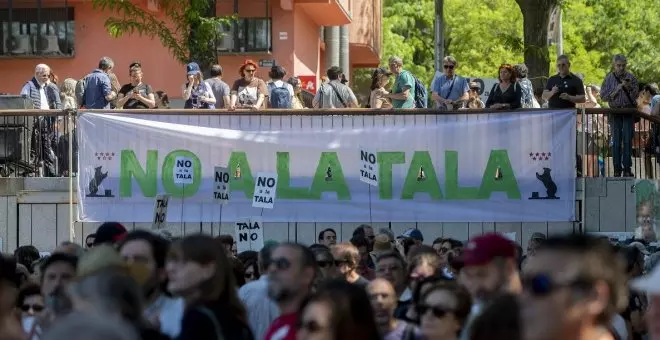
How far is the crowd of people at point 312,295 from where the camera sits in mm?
5773

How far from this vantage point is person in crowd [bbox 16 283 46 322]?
10047 millimetres

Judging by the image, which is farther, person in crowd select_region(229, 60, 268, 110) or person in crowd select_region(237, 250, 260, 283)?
person in crowd select_region(229, 60, 268, 110)

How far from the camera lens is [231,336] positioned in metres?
7.70

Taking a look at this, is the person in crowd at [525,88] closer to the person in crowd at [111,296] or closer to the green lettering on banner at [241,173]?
the green lettering on banner at [241,173]

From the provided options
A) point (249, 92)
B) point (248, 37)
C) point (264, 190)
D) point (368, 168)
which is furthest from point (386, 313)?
point (248, 37)

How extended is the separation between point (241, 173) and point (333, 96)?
318 centimetres

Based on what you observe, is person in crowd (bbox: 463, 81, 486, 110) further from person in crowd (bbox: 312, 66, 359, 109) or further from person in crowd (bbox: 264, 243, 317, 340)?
person in crowd (bbox: 264, 243, 317, 340)

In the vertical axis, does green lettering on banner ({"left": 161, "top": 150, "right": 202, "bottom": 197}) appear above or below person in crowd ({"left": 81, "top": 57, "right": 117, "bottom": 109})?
below

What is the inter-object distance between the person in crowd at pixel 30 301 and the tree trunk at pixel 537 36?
1896 centimetres

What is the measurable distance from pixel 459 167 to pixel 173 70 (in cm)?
1419

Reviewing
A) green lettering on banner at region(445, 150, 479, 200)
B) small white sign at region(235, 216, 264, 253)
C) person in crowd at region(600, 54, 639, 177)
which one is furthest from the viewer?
person in crowd at region(600, 54, 639, 177)

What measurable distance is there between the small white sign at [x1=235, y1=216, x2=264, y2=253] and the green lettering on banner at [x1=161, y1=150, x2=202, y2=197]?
2.55 m

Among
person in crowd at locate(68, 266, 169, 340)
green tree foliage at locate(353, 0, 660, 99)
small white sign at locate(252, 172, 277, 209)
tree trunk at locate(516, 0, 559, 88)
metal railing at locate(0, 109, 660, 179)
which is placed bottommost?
person in crowd at locate(68, 266, 169, 340)

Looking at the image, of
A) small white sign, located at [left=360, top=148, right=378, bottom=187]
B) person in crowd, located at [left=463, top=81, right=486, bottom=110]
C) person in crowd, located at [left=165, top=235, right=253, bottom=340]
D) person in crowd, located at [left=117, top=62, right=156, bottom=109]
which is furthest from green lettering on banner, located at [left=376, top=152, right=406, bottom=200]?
person in crowd, located at [left=165, top=235, right=253, bottom=340]
